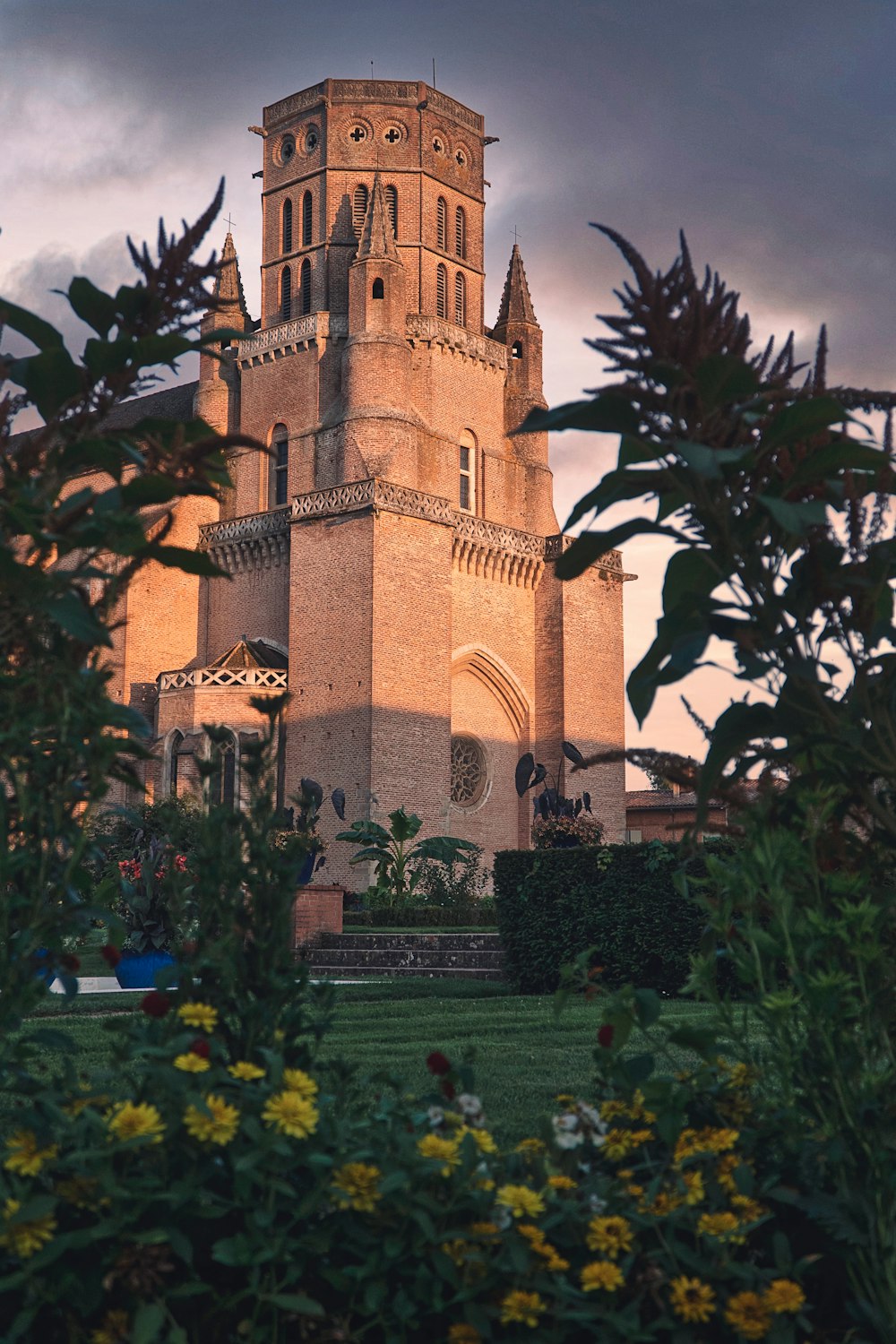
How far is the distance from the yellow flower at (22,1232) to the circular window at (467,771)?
32822 millimetres

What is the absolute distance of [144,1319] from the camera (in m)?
2.13

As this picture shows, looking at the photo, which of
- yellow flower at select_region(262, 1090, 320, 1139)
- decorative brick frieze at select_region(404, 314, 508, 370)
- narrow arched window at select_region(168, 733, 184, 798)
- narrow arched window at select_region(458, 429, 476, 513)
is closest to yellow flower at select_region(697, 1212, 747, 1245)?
yellow flower at select_region(262, 1090, 320, 1139)

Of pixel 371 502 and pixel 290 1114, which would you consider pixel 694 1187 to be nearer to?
pixel 290 1114

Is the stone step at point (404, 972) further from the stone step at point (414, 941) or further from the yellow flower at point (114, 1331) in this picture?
the yellow flower at point (114, 1331)

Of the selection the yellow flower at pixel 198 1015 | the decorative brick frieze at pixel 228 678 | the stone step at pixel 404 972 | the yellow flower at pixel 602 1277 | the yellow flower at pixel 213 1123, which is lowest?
the stone step at pixel 404 972

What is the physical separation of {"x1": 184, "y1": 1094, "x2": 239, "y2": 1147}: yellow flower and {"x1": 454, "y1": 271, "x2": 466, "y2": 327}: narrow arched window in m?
36.7

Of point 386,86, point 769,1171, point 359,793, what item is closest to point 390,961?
point 359,793

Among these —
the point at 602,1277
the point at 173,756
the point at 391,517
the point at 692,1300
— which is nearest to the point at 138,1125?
the point at 602,1277

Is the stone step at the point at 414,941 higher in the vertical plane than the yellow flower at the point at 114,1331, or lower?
lower

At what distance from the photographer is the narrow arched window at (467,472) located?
36625 mm

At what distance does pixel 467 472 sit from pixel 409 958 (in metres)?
21.1

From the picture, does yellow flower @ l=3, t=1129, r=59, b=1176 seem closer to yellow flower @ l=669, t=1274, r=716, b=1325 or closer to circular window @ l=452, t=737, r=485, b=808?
yellow flower @ l=669, t=1274, r=716, b=1325

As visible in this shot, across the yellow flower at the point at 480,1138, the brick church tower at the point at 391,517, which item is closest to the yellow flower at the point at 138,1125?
the yellow flower at the point at 480,1138

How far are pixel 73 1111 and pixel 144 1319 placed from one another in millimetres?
543
